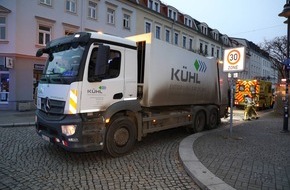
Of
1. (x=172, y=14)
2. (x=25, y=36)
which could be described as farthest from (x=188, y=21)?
(x=25, y=36)

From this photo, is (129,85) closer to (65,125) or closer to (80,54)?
(80,54)

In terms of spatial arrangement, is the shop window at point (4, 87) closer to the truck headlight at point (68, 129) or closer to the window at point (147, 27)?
the truck headlight at point (68, 129)

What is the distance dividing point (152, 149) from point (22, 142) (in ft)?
12.0

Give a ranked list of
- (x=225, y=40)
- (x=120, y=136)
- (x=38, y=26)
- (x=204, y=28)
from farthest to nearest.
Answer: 1. (x=225, y=40)
2. (x=204, y=28)
3. (x=38, y=26)
4. (x=120, y=136)

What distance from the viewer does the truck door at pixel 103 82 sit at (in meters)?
6.02

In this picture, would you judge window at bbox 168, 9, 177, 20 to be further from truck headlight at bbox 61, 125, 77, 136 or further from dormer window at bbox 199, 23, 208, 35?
truck headlight at bbox 61, 125, 77, 136

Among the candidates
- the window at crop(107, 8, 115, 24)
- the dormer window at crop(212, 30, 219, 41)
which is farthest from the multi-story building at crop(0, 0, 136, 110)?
the dormer window at crop(212, 30, 219, 41)

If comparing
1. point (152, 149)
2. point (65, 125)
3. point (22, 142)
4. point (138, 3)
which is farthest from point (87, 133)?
point (138, 3)

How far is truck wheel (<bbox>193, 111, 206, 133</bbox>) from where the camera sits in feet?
32.8

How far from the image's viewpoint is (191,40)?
1591 inches

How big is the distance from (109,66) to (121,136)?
1678mm

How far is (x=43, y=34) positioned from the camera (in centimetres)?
2098

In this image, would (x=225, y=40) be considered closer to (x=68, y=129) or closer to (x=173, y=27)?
(x=173, y=27)

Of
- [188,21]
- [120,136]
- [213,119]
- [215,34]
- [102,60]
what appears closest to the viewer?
[102,60]
